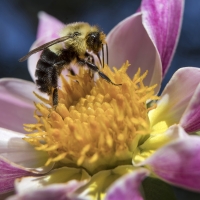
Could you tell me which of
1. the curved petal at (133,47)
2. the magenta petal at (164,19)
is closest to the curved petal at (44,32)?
the curved petal at (133,47)

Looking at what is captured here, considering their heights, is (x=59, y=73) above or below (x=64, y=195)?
above

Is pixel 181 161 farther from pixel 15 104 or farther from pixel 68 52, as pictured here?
pixel 15 104

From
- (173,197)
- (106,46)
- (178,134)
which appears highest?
(106,46)

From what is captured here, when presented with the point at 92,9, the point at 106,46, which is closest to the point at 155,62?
the point at 106,46

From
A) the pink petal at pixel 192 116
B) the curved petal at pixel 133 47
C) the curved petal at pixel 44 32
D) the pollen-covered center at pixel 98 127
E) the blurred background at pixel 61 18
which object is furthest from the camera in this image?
the blurred background at pixel 61 18

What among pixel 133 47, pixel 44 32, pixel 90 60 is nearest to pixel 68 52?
pixel 90 60

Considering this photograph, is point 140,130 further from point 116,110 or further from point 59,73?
point 59,73

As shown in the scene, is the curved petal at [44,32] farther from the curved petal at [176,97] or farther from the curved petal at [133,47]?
the curved petal at [176,97]

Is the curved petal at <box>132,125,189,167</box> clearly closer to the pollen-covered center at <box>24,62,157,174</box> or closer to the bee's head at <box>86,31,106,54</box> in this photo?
the pollen-covered center at <box>24,62,157,174</box>
